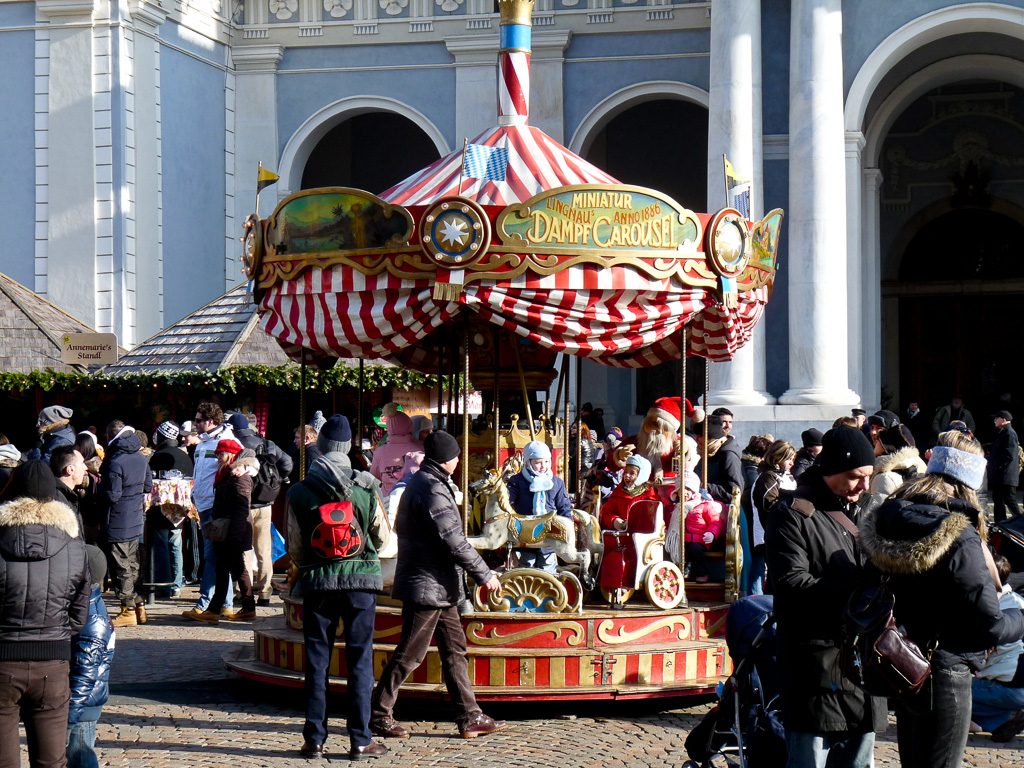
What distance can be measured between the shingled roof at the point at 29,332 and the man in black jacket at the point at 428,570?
38.0 feet

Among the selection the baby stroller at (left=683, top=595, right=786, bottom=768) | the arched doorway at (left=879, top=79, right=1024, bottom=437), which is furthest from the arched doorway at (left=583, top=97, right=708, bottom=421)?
the baby stroller at (left=683, top=595, right=786, bottom=768)

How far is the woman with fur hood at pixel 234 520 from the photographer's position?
464 inches

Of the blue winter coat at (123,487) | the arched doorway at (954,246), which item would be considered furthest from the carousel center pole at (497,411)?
the arched doorway at (954,246)

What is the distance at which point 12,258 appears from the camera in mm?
22609

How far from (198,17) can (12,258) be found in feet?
15.5

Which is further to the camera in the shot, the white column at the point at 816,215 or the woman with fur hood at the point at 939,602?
the white column at the point at 816,215

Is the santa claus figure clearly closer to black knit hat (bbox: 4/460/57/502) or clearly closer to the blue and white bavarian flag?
the blue and white bavarian flag

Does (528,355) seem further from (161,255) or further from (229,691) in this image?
(161,255)

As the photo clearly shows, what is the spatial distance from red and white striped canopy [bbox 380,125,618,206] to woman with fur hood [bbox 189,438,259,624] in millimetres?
2902

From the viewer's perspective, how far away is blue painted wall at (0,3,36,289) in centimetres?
2244

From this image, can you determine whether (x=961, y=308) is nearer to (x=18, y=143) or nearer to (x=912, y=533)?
(x=18, y=143)

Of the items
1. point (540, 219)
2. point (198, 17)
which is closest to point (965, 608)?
point (540, 219)

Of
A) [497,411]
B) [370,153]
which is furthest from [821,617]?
[370,153]

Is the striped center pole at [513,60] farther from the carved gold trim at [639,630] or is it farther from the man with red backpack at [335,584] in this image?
the man with red backpack at [335,584]
